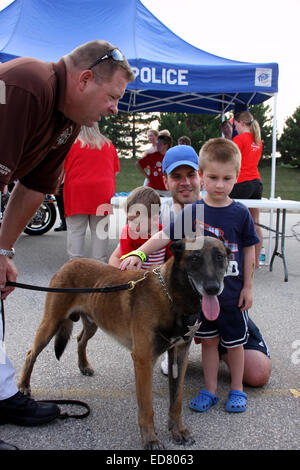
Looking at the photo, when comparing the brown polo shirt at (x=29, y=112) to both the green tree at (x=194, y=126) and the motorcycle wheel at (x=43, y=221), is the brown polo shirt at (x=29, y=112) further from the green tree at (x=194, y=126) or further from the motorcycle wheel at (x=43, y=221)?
the green tree at (x=194, y=126)

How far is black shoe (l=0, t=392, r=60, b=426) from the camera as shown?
2.40 m

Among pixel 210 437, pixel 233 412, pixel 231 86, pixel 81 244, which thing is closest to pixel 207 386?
pixel 233 412

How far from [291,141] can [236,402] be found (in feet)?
125

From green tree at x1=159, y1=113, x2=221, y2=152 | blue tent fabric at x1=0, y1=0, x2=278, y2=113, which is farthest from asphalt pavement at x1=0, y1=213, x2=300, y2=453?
green tree at x1=159, y1=113, x2=221, y2=152

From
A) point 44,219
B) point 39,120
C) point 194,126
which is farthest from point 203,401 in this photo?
Answer: point 194,126

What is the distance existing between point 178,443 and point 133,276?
1068mm

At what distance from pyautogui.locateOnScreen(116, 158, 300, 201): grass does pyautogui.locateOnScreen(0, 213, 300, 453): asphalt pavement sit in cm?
1751

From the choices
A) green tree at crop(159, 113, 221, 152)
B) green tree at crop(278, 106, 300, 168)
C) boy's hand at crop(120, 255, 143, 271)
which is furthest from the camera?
green tree at crop(278, 106, 300, 168)

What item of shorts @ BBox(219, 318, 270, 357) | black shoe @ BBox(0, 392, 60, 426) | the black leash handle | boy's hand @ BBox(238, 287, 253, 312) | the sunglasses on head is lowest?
the black leash handle

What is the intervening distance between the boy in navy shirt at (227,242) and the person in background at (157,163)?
5.98 m

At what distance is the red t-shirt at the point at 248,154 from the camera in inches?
266

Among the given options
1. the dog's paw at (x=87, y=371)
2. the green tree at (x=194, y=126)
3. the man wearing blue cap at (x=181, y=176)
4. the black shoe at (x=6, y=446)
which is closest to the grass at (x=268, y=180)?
the green tree at (x=194, y=126)

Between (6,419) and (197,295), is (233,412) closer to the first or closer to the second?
(197,295)

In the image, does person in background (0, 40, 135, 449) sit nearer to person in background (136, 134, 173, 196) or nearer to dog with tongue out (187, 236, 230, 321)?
dog with tongue out (187, 236, 230, 321)
